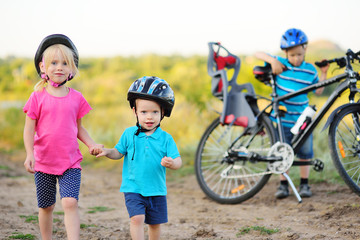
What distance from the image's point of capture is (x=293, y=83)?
507 cm

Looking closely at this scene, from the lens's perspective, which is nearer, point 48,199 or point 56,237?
point 48,199

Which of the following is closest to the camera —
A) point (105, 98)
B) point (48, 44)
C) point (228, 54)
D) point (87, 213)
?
point (48, 44)

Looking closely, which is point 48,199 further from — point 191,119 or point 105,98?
point 105,98

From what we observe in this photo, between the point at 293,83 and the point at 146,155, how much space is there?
259 centimetres

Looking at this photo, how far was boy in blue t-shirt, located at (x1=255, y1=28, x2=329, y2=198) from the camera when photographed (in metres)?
4.95

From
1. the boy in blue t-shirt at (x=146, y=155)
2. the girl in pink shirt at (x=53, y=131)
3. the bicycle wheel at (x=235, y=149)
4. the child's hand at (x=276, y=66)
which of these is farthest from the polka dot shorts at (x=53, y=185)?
the child's hand at (x=276, y=66)

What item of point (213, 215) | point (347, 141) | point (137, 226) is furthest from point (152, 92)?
point (347, 141)

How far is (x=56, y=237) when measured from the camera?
12.6 feet

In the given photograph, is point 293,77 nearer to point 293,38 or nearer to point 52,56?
point 293,38

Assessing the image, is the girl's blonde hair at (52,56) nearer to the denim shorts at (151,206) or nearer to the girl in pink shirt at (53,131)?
the girl in pink shirt at (53,131)

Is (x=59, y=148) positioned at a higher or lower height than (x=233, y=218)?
higher

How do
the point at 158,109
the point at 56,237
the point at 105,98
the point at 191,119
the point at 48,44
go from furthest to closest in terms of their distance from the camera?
the point at 105,98 → the point at 191,119 → the point at 56,237 → the point at 48,44 → the point at 158,109

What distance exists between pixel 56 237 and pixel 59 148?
98cm

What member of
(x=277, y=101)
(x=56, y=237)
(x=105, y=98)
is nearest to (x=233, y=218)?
(x=277, y=101)
